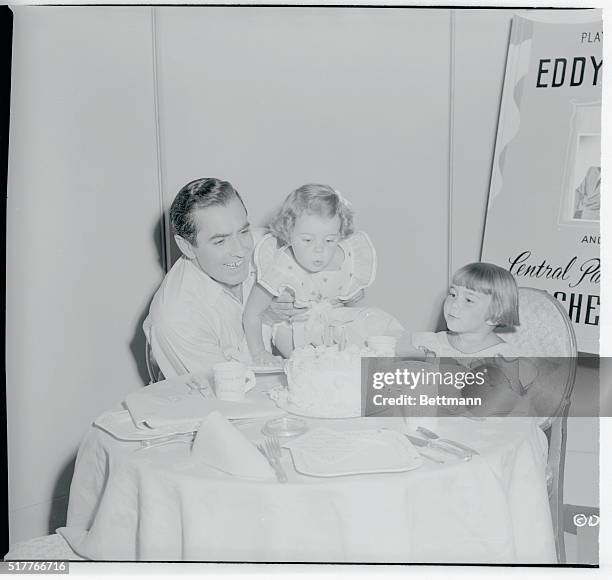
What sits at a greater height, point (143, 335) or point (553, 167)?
point (553, 167)

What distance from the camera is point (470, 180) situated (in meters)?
1.92

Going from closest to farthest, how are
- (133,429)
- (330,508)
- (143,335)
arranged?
1. (330,508)
2. (133,429)
3. (143,335)

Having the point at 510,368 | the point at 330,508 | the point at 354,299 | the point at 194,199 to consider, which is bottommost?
the point at 330,508

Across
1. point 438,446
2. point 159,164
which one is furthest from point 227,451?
point 159,164

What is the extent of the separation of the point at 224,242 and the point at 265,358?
0.95ft

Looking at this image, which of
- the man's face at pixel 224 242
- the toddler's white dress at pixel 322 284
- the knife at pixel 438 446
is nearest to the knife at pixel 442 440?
the knife at pixel 438 446

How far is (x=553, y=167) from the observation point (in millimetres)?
1822

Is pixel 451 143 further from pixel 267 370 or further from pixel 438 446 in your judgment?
pixel 438 446

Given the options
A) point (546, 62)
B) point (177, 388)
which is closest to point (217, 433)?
point (177, 388)

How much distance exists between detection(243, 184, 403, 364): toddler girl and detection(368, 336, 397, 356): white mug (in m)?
0.21

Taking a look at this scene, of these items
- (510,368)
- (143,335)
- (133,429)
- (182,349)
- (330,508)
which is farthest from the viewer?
(143,335)

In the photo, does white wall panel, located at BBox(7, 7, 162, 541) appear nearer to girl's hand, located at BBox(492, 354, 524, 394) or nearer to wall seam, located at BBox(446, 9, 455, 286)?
wall seam, located at BBox(446, 9, 455, 286)

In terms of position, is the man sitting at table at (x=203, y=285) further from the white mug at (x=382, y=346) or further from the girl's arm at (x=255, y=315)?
the white mug at (x=382, y=346)

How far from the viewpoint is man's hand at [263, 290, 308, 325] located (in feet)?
5.86
